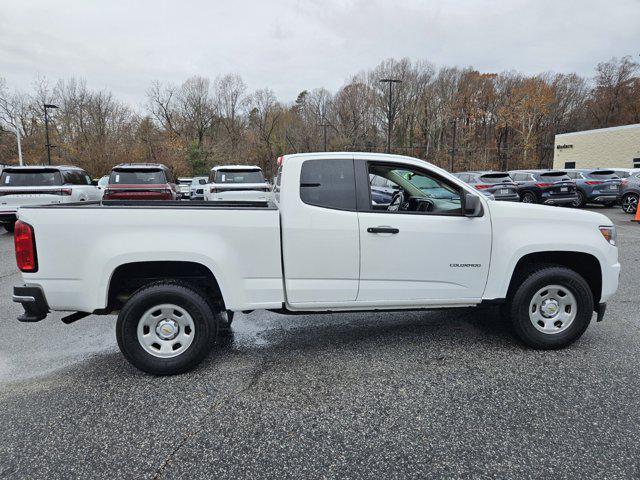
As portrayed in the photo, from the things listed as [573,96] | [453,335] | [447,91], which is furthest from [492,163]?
[453,335]

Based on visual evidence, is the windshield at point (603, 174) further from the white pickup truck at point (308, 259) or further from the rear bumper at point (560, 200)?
the white pickup truck at point (308, 259)

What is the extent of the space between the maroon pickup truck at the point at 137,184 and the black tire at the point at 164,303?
→ 9397mm

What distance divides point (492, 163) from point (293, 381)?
60878 millimetres

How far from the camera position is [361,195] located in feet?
12.4

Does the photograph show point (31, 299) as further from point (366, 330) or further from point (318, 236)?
point (366, 330)

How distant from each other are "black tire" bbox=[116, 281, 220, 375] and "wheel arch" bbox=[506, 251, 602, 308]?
113 inches

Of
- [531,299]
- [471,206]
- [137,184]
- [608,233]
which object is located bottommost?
[531,299]

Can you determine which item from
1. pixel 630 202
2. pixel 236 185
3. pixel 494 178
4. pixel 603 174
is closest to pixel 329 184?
pixel 236 185

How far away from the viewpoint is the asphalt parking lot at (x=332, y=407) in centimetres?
251

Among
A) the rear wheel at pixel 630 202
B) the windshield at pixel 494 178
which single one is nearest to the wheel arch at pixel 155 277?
the windshield at pixel 494 178

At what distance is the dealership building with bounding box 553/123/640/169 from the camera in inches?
1476

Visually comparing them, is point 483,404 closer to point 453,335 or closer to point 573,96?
point 453,335

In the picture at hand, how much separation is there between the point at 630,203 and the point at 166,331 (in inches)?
689

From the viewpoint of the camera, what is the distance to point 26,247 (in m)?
3.31
